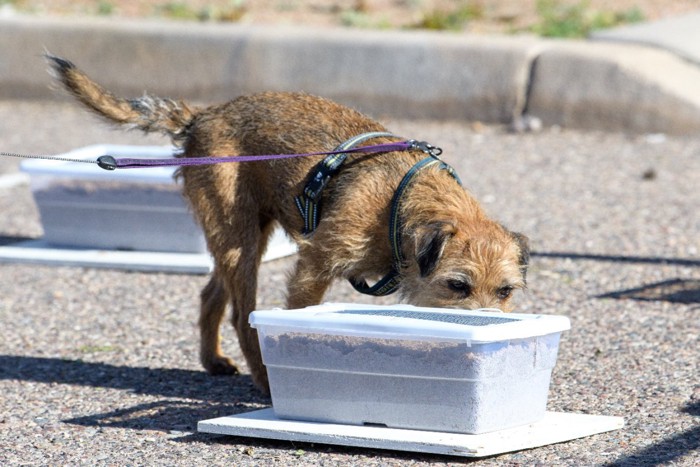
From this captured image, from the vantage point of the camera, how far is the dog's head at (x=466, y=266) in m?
4.82

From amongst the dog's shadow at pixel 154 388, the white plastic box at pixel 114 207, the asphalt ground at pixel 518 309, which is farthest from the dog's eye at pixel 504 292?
the white plastic box at pixel 114 207

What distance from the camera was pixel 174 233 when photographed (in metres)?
8.02

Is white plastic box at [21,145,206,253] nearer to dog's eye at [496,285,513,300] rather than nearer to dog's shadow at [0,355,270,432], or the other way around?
dog's shadow at [0,355,270,432]

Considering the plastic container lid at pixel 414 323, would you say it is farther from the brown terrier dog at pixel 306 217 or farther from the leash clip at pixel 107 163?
the leash clip at pixel 107 163

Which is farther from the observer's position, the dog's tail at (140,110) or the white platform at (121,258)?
the white platform at (121,258)

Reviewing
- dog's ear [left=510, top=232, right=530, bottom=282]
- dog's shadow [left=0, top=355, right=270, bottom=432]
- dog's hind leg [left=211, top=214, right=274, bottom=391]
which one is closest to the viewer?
dog's ear [left=510, top=232, right=530, bottom=282]

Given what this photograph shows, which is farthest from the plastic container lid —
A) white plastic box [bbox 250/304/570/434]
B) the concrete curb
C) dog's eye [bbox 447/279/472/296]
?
the concrete curb

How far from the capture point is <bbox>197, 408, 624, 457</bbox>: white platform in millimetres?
4398

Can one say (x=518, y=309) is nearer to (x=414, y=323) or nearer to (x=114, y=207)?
(x=414, y=323)

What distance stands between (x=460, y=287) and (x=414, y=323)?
0.56 m

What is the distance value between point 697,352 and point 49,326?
3.61 metres

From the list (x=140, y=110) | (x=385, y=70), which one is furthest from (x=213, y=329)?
(x=385, y=70)

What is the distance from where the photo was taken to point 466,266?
15.8 feet

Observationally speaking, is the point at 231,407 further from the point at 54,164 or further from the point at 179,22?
the point at 179,22
